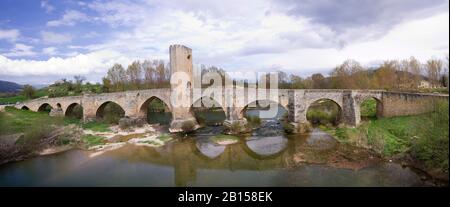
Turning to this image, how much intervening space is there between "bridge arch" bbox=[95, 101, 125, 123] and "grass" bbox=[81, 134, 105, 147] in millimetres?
4486

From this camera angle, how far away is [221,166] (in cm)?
1116

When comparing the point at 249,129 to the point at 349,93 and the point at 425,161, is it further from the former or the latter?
the point at 425,161

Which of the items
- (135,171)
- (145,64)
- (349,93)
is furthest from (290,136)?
(145,64)

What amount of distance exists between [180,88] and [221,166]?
857 cm

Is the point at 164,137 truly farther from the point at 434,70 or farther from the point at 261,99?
the point at 434,70

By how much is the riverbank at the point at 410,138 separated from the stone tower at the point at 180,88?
9529 mm

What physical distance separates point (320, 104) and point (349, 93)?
347 inches

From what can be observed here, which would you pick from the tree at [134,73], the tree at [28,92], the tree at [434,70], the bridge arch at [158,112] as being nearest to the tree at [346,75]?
the tree at [434,70]

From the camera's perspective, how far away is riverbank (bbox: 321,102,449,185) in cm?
806

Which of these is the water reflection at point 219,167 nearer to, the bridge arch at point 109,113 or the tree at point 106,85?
the bridge arch at point 109,113

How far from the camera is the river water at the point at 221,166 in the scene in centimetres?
927

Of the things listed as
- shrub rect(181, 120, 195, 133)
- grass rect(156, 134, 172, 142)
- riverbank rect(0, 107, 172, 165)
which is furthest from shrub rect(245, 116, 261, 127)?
riverbank rect(0, 107, 172, 165)

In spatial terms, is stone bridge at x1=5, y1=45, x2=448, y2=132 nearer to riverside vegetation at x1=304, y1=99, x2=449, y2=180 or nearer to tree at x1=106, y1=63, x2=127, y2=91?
riverside vegetation at x1=304, y1=99, x2=449, y2=180

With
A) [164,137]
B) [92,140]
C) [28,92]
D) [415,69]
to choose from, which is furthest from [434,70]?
[28,92]
